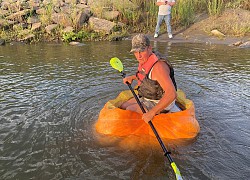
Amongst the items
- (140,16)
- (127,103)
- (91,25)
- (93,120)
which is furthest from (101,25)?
A: (127,103)

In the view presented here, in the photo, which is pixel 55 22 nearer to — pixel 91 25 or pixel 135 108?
pixel 91 25

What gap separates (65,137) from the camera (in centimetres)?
418

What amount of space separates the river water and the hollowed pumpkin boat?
0.67 feet

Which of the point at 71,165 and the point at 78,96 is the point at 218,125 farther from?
the point at 78,96

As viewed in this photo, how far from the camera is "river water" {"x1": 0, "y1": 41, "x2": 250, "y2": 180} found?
3.43 meters

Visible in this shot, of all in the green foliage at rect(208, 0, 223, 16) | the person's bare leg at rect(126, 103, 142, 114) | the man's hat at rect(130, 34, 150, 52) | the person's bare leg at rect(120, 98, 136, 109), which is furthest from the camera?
the green foliage at rect(208, 0, 223, 16)

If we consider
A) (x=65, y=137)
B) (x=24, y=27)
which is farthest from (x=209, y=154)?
(x=24, y=27)

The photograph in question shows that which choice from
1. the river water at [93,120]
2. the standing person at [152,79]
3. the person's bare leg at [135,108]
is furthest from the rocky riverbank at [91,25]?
the standing person at [152,79]

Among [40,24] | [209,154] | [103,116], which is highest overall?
[40,24]

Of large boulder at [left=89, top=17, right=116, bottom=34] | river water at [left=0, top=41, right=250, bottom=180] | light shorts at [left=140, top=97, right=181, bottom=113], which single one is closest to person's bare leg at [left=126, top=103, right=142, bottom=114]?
light shorts at [left=140, top=97, right=181, bottom=113]

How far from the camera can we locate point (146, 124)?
404cm

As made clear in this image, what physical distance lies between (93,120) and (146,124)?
111 centimetres

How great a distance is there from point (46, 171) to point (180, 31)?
10638 mm

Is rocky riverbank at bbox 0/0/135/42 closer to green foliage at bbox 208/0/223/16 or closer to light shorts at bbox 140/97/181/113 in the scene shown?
green foliage at bbox 208/0/223/16
